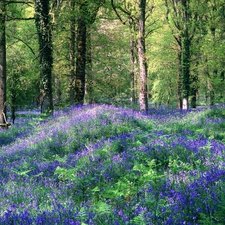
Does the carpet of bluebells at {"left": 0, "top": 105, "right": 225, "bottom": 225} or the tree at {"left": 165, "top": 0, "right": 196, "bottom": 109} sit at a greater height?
the tree at {"left": 165, "top": 0, "right": 196, "bottom": 109}

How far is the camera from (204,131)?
779cm

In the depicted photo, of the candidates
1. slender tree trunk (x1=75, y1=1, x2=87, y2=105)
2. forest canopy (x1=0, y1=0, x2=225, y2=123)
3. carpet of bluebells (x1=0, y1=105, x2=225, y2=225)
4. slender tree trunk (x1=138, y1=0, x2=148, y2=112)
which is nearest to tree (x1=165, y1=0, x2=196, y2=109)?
forest canopy (x1=0, y1=0, x2=225, y2=123)

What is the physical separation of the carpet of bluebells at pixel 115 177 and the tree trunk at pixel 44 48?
9.28 feet

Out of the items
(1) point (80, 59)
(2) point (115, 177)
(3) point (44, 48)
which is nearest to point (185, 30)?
(1) point (80, 59)

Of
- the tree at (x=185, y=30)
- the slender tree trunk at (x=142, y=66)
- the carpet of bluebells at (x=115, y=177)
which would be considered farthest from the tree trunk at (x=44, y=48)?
the tree at (x=185, y=30)

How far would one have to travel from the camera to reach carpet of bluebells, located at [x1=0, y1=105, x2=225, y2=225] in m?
2.82

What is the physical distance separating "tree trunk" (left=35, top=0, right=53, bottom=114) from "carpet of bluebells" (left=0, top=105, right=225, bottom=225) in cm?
283

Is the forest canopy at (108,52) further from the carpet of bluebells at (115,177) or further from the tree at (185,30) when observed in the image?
the carpet of bluebells at (115,177)

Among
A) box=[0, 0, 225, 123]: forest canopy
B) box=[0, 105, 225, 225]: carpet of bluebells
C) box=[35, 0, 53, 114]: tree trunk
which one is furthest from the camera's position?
box=[0, 0, 225, 123]: forest canopy

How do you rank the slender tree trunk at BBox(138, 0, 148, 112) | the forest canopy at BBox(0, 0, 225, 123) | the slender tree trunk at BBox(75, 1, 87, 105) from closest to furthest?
the slender tree trunk at BBox(138, 0, 148, 112) < the forest canopy at BBox(0, 0, 225, 123) < the slender tree trunk at BBox(75, 1, 87, 105)

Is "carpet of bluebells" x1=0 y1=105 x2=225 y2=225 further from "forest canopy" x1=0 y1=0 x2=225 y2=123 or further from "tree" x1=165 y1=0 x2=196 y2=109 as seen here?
"tree" x1=165 y1=0 x2=196 y2=109

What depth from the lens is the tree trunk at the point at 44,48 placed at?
38.1 ft

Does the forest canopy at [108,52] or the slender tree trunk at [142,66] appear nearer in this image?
the slender tree trunk at [142,66]

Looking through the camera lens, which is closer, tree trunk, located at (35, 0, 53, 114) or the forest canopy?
tree trunk, located at (35, 0, 53, 114)
